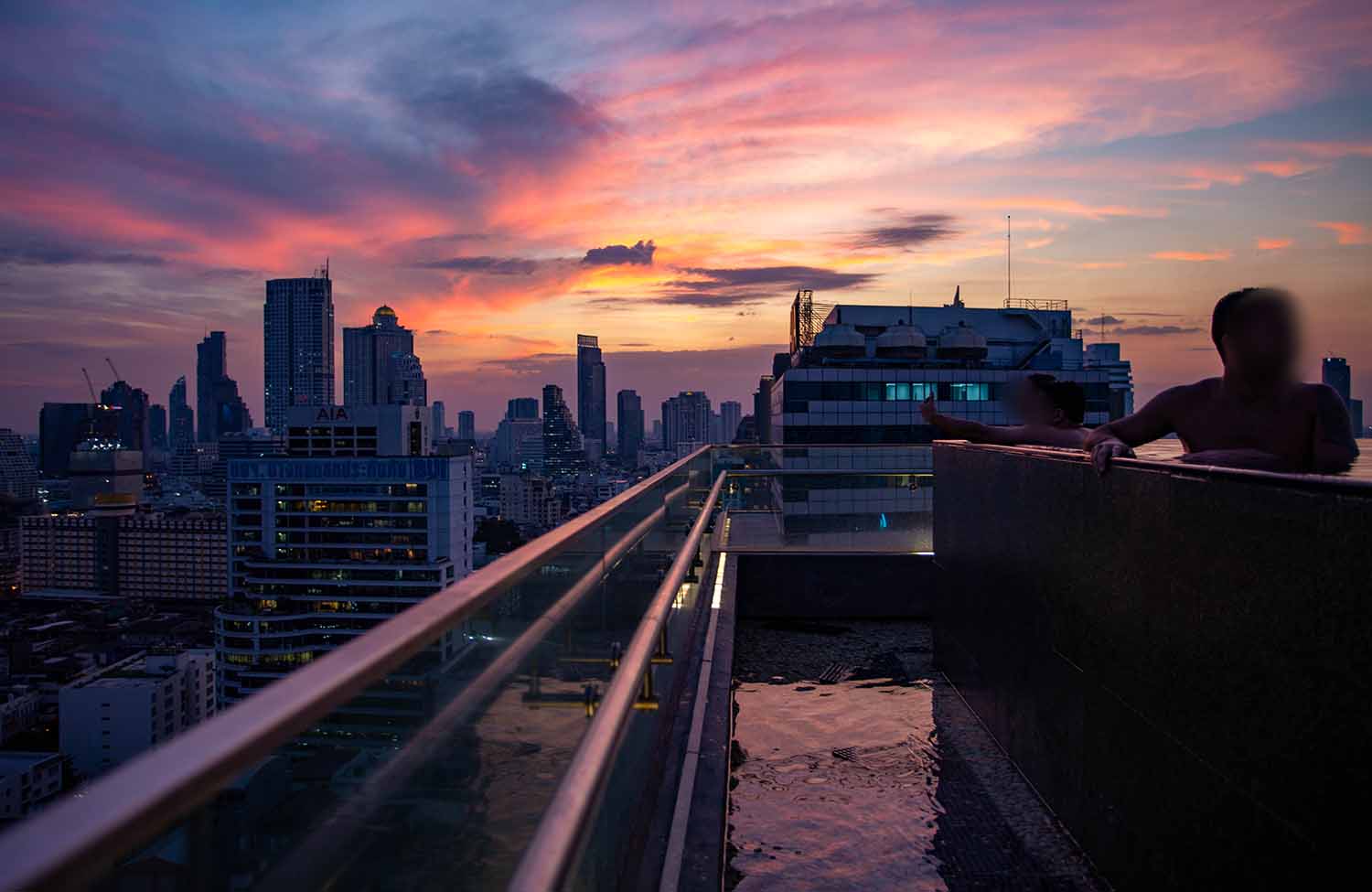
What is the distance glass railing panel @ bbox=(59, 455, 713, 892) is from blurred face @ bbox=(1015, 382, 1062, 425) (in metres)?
3.49

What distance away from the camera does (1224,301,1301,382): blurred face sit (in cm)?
255

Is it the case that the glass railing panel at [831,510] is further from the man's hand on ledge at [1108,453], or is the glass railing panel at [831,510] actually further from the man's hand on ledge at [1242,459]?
the man's hand on ledge at [1242,459]

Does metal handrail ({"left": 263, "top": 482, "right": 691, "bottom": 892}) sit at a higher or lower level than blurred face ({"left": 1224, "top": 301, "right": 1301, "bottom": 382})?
lower

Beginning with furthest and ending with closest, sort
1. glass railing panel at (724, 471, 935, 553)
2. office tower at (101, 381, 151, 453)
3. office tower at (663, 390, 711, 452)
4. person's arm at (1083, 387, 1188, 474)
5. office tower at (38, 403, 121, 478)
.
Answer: office tower at (101, 381, 151, 453), office tower at (663, 390, 711, 452), office tower at (38, 403, 121, 478), glass railing panel at (724, 471, 935, 553), person's arm at (1083, 387, 1188, 474)

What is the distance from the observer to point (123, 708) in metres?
37.0

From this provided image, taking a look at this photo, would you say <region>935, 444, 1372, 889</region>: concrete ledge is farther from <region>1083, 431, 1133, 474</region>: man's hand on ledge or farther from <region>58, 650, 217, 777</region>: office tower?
<region>58, 650, 217, 777</region>: office tower

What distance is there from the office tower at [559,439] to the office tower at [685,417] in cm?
1758

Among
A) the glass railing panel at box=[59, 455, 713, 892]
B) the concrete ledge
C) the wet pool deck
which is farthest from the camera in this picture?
the wet pool deck

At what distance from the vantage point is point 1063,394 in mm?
4812

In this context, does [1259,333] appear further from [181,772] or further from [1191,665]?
[181,772]

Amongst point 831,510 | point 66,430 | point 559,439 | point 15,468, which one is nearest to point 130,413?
point 66,430

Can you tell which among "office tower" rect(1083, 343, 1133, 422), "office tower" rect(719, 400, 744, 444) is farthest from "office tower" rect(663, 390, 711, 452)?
"office tower" rect(1083, 343, 1133, 422)

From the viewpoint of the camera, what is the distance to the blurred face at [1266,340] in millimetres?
2549

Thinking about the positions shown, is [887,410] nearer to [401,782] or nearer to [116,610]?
[401,782]
